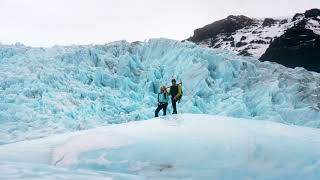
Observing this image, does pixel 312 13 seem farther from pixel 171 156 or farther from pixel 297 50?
pixel 171 156

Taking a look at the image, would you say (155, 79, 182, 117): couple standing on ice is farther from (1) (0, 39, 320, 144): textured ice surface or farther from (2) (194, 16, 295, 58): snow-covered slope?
(2) (194, 16, 295, 58): snow-covered slope

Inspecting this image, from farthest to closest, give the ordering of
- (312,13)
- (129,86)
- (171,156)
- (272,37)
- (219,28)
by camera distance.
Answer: (219,28) < (272,37) < (312,13) < (129,86) < (171,156)

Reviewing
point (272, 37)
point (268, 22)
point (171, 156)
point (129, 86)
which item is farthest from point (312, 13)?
point (171, 156)

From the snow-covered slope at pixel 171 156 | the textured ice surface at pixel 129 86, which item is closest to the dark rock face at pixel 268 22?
the textured ice surface at pixel 129 86

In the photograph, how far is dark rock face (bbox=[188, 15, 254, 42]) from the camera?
6788 cm

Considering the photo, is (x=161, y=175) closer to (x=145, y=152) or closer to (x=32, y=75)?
(x=145, y=152)

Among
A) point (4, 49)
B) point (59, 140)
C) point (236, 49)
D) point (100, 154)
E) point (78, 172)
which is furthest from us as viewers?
point (236, 49)

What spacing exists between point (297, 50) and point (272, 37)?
14645 millimetres

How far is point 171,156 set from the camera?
17.3ft

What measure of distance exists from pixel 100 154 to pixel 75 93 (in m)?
17.1

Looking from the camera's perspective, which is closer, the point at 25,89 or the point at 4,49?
the point at 25,89

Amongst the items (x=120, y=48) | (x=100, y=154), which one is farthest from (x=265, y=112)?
(x=100, y=154)

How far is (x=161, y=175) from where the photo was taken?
4832mm

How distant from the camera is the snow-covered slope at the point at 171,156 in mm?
4781
